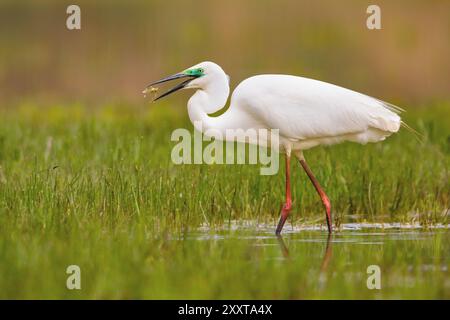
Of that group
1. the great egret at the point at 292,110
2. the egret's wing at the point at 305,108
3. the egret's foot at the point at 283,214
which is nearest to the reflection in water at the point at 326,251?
the egret's foot at the point at 283,214

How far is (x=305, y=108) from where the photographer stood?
378 inches

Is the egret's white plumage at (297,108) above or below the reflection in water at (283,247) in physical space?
above

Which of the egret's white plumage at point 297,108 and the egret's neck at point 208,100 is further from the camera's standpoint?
the egret's neck at point 208,100

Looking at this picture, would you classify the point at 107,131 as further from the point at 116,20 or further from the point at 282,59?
the point at 116,20

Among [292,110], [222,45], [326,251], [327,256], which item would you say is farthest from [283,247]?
[222,45]

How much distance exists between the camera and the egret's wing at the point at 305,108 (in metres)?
9.51

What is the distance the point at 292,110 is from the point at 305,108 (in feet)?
0.42

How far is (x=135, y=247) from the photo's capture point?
6.95 m

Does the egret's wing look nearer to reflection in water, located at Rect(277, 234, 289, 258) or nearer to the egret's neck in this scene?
the egret's neck

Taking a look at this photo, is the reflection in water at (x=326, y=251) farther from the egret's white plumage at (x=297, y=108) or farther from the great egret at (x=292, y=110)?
the egret's white plumage at (x=297, y=108)

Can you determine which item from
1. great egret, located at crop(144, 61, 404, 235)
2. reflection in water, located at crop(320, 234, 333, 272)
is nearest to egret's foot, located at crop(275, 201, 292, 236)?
great egret, located at crop(144, 61, 404, 235)

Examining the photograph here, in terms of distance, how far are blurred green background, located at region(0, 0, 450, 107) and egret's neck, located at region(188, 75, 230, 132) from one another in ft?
31.6

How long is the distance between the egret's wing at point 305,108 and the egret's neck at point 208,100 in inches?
7.3
